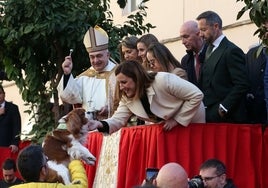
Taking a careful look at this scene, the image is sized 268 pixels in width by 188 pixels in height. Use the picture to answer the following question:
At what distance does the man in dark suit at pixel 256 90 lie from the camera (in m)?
8.33

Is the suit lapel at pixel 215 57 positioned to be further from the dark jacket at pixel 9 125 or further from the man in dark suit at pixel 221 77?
the dark jacket at pixel 9 125

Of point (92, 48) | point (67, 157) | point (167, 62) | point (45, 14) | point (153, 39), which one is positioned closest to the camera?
point (67, 157)

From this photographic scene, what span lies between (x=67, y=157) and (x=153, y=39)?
6.08 ft

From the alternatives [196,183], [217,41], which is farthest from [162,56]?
[196,183]

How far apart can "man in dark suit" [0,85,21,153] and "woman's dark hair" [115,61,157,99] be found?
5067 millimetres

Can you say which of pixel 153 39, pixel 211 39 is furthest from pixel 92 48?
pixel 211 39

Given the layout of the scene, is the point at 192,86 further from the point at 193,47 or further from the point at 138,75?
the point at 193,47

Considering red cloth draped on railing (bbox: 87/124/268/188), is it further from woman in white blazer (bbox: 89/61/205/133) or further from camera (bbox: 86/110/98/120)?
camera (bbox: 86/110/98/120)

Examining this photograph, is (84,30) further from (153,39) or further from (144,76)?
(144,76)

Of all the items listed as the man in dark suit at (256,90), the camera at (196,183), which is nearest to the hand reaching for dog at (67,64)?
the man in dark suit at (256,90)

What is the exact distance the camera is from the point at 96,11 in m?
12.0

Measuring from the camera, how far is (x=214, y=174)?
718cm

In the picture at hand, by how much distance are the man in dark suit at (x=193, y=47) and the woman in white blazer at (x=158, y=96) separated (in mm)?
762

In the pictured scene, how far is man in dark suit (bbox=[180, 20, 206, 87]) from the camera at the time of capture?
852 cm
